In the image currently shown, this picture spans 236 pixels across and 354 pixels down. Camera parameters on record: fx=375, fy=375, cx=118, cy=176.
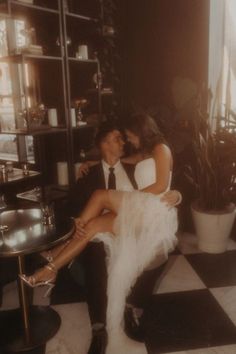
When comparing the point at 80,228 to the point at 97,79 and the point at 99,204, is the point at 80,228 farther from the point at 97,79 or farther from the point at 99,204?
the point at 97,79

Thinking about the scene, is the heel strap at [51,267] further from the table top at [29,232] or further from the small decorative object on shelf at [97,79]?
the small decorative object on shelf at [97,79]

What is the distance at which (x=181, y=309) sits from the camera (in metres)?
2.20

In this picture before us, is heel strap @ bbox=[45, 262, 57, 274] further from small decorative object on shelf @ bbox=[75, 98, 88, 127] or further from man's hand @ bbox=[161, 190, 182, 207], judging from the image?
small decorative object on shelf @ bbox=[75, 98, 88, 127]

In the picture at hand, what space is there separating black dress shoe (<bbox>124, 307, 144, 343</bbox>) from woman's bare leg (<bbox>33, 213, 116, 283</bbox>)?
0.42 m

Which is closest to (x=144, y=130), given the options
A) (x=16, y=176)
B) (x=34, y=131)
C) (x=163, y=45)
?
(x=34, y=131)

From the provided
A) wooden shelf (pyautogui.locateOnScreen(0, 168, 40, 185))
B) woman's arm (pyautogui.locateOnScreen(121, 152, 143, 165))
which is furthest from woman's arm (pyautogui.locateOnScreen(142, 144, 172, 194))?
wooden shelf (pyautogui.locateOnScreen(0, 168, 40, 185))

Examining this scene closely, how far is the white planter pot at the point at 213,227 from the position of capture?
9.32 feet

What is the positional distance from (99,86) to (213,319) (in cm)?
225

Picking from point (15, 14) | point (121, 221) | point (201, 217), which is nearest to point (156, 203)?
point (121, 221)

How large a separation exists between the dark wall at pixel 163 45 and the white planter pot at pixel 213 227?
1217 mm

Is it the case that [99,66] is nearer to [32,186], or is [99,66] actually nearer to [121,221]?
[32,186]

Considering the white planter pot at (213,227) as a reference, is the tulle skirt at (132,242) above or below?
above

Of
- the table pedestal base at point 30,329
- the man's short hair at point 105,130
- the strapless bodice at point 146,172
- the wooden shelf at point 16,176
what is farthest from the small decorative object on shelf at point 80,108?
the table pedestal base at point 30,329

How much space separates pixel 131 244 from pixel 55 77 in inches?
70.9
